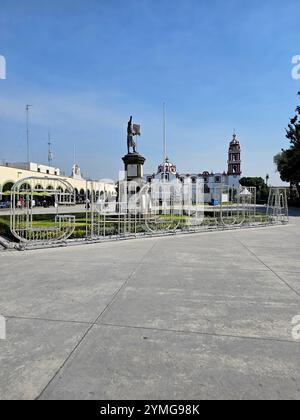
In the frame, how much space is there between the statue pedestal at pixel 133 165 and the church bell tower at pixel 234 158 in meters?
76.5

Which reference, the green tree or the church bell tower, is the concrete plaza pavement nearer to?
the green tree

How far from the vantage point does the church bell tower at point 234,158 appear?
87188 millimetres

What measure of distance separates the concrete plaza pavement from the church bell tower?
85203mm

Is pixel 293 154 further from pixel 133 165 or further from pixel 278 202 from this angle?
pixel 133 165

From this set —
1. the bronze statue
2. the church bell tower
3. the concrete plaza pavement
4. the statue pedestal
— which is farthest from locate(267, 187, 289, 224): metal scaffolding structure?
the church bell tower

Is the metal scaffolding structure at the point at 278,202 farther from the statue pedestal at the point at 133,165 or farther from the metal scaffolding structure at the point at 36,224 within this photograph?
the metal scaffolding structure at the point at 36,224

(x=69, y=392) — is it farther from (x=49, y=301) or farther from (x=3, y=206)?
(x=3, y=206)

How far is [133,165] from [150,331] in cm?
1323

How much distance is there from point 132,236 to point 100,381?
9.29 meters

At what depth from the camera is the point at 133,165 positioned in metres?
16.1

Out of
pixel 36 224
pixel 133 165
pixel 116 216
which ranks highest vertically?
pixel 133 165

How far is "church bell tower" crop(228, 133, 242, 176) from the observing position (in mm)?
87188

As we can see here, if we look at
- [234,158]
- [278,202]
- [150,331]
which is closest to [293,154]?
[278,202]
